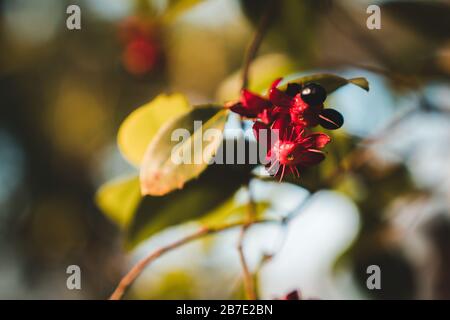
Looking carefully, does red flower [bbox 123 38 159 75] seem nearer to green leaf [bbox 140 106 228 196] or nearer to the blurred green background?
the blurred green background

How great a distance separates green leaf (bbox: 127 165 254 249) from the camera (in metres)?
1.20

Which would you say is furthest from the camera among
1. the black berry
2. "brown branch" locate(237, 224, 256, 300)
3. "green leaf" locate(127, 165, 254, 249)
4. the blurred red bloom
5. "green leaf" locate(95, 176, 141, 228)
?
the blurred red bloom

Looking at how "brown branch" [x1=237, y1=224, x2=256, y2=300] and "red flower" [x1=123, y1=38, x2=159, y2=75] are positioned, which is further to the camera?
"red flower" [x1=123, y1=38, x2=159, y2=75]

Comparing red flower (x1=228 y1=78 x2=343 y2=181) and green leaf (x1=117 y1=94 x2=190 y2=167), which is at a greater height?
green leaf (x1=117 y1=94 x2=190 y2=167)

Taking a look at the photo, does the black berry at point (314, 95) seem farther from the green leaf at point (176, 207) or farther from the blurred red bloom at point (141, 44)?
the blurred red bloom at point (141, 44)

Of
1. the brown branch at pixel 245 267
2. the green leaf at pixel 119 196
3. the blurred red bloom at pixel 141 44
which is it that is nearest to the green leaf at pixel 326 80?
the brown branch at pixel 245 267

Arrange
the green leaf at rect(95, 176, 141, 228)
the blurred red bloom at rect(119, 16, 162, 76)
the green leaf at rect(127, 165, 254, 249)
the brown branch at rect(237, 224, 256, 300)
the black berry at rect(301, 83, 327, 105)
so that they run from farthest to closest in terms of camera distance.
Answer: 1. the blurred red bloom at rect(119, 16, 162, 76)
2. the green leaf at rect(95, 176, 141, 228)
3. the green leaf at rect(127, 165, 254, 249)
4. the brown branch at rect(237, 224, 256, 300)
5. the black berry at rect(301, 83, 327, 105)

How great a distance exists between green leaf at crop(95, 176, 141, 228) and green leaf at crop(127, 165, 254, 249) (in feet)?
0.36

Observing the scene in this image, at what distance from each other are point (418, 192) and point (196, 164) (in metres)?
1.05

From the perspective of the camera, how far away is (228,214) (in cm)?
135

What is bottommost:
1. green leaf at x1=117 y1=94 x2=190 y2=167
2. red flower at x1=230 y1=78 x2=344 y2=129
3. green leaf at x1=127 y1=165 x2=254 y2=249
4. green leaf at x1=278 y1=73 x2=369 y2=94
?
green leaf at x1=127 y1=165 x2=254 y2=249

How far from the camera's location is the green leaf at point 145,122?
1199 millimetres

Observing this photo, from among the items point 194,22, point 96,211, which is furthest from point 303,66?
point 96,211

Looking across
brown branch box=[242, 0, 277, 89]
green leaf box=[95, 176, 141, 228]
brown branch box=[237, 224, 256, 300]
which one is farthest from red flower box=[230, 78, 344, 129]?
green leaf box=[95, 176, 141, 228]
